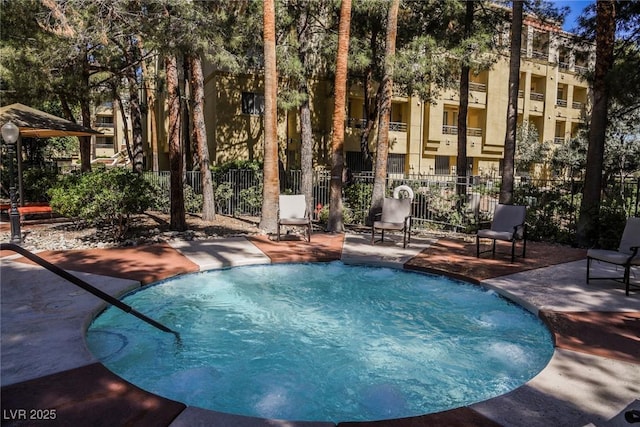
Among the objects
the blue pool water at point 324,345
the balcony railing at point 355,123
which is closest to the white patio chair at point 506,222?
the blue pool water at point 324,345

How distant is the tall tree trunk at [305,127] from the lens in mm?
14055

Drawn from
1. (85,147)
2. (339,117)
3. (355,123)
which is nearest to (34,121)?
(85,147)

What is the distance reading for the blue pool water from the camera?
4.00 meters

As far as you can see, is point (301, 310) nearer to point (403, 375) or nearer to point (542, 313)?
point (403, 375)

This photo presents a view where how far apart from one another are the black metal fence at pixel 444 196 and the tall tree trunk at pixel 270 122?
9.09ft

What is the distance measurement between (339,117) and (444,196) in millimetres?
3978

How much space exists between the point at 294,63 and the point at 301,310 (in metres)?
10.5

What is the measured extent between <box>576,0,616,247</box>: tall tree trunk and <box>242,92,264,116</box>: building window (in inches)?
599

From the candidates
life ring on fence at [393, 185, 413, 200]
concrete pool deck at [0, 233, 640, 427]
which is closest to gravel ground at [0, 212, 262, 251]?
concrete pool deck at [0, 233, 640, 427]

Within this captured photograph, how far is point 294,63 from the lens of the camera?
47.8 feet

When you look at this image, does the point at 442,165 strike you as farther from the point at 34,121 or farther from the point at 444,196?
the point at 34,121

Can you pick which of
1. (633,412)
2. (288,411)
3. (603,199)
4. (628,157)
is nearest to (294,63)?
(603,199)

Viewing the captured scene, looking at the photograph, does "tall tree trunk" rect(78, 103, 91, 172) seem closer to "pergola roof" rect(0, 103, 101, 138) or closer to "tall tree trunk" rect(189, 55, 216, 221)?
"pergola roof" rect(0, 103, 101, 138)

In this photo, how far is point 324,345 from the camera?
5.21 metres
